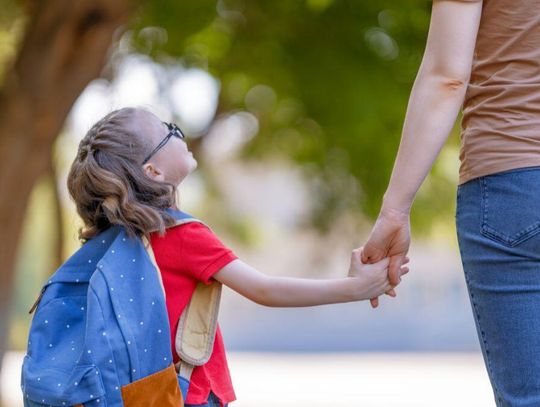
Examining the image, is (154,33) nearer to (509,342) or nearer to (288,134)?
(288,134)

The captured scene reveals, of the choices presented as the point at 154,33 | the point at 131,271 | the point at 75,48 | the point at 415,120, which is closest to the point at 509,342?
the point at 415,120

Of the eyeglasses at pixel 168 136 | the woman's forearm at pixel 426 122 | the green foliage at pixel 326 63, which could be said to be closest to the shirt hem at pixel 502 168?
the woman's forearm at pixel 426 122

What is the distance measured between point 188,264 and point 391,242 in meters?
0.57

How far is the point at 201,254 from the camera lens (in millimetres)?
2947

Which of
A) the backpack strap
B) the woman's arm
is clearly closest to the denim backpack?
the backpack strap

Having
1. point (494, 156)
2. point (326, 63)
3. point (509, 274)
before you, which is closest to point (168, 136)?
point (494, 156)

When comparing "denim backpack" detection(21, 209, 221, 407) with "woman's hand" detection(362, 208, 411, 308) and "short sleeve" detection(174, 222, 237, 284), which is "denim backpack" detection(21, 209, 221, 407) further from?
"woman's hand" detection(362, 208, 411, 308)

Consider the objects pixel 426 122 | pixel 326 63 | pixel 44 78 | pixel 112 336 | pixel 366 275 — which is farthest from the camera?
pixel 326 63

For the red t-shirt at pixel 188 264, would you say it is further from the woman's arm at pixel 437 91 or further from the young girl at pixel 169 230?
the woman's arm at pixel 437 91

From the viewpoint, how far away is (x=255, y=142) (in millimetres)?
15914

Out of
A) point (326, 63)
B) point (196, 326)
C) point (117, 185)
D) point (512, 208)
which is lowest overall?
point (326, 63)

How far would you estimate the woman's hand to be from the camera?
277cm

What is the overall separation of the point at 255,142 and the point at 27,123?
22.6 feet

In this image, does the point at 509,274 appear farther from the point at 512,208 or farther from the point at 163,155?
the point at 163,155
